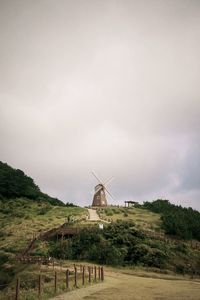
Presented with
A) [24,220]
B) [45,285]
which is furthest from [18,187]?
[45,285]

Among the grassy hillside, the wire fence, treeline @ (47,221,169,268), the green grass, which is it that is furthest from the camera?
the green grass

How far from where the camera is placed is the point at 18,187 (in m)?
102

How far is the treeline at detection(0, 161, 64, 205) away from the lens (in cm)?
9962

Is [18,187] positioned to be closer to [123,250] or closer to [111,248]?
[123,250]

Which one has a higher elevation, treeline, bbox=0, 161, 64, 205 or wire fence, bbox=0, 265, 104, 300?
treeline, bbox=0, 161, 64, 205

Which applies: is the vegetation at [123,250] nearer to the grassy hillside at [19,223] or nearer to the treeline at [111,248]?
the treeline at [111,248]

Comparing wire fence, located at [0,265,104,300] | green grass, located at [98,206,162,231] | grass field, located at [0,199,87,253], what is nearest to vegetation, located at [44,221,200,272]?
grass field, located at [0,199,87,253]

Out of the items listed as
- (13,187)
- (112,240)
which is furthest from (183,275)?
(13,187)

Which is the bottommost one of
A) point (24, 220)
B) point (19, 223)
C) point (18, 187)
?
point (19, 223)

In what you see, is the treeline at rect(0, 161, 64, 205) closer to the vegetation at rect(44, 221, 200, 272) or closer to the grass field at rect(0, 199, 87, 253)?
the grass field at rect(0, 199, 87, 253)

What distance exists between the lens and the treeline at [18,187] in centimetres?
9962

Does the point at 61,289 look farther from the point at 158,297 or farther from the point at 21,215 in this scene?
the point at 21,215

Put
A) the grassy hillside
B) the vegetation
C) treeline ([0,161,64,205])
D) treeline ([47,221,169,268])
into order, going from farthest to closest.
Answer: treeline ([0,161,64,205]), treeline ([47,221,169,268]), the vegetation, the grassy hillside

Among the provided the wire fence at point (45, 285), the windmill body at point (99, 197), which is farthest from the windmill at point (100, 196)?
the wire fence at point (45, 285)
